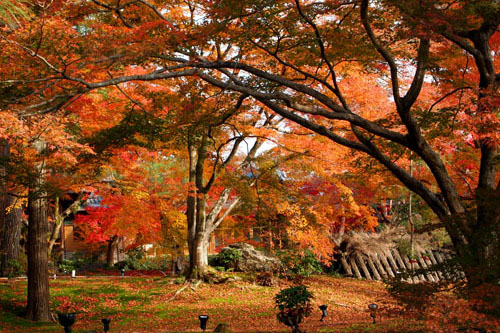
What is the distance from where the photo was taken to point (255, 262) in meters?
17.5

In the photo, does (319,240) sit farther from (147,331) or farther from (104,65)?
(104,65)

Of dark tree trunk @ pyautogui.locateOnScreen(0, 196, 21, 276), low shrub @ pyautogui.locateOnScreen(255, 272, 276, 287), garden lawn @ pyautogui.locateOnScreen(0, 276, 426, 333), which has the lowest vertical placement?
garden lawn @ pyautogui.locateOnScreen(0, 276, 426, 333)

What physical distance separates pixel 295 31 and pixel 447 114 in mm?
3110

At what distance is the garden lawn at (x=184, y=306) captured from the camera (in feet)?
33.4

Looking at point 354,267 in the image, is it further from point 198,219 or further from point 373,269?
point 198,219

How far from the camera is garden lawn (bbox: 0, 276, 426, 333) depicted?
1020 centimetres

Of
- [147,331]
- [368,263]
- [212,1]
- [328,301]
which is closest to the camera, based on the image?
[212,1]

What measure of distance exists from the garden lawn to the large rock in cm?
128

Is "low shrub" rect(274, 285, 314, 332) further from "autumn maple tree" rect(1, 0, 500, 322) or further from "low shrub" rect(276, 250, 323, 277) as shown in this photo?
"low shrub" rect(276, 250, 323, 277)

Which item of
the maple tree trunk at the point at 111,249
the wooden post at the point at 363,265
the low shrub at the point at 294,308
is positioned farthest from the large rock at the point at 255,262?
the low shrub at the point at 294,308

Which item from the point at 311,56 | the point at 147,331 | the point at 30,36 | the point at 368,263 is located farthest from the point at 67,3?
the point at 368,263

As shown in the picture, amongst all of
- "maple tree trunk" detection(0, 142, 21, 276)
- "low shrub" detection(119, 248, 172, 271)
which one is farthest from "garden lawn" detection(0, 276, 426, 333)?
"low shrub" detection(119, 248, 172, 271)

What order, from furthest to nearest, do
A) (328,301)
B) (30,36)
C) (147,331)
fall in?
1. (328,301)
2. (147,331)
3. (30,36)

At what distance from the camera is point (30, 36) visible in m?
8.16
